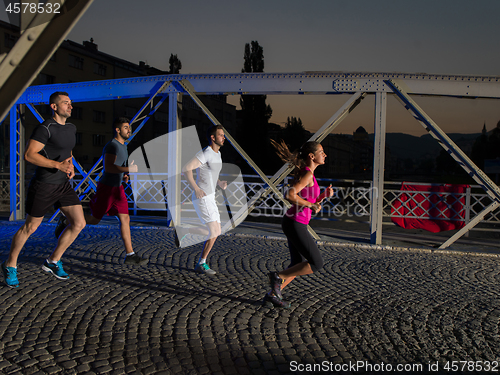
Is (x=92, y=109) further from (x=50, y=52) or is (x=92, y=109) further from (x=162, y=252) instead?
(x=50, y=52)

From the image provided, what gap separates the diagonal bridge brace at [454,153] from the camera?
23.7ft

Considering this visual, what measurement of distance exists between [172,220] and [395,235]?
204 inches

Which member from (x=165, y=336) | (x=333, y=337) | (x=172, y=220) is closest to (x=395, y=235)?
(x=172, y=220)

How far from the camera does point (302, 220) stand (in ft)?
12.5

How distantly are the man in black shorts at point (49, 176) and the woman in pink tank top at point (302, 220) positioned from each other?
2.45 meters

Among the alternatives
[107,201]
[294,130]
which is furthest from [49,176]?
[294,130]

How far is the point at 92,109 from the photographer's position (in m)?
43.8

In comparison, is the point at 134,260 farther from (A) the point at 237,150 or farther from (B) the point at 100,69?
(B) the point at 100,69

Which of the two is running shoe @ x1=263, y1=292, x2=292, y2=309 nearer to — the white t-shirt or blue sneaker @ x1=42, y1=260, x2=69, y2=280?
the white t-shirt

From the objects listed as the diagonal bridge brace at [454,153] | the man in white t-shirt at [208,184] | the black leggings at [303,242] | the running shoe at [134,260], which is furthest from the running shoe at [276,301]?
the diagonal bridge brace at [454,153]

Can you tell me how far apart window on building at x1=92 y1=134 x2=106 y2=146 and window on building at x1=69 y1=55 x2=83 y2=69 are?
738cm

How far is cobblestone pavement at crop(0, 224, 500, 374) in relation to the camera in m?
2.79

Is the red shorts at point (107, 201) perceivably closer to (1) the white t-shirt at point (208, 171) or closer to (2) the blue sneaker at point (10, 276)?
(1) the white t-shirt at point (208, 171)

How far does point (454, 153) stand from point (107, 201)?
6.17 meters
